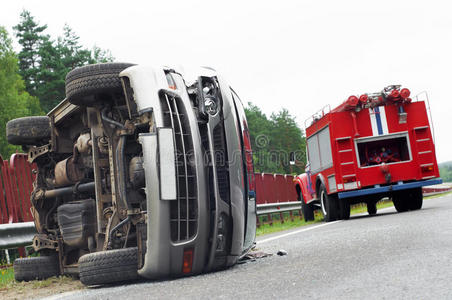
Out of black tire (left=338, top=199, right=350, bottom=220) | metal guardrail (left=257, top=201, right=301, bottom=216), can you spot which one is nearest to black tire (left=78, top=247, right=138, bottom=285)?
black tire (left=338, top=199, right=350, bottom=220)

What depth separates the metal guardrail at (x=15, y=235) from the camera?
7703mm

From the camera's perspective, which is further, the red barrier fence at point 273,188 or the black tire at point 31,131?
the red barrier fence at point 273,188

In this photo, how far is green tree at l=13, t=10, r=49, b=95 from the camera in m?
49.3

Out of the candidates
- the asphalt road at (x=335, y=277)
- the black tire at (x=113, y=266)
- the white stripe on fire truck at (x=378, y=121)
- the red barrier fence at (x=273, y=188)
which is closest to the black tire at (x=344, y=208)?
the white stripe on fire truck at (x=378, y=121)

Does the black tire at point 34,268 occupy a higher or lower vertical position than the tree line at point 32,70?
lower

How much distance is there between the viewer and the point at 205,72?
5645 mm

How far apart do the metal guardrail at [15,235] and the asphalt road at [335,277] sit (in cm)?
293

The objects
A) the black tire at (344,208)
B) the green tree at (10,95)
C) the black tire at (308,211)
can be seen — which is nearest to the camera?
the black tire at (344,208)

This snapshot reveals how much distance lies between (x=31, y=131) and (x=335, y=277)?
428 centimetres

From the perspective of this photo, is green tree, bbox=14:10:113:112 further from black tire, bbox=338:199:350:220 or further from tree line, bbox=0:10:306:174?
black tire, bbox=338:199:350:220

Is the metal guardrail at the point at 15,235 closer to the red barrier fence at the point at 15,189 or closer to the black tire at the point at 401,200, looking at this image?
the red barrier fence at the point at 15,189

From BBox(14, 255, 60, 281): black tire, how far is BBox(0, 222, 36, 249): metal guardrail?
1.04 metres

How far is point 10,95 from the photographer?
4288cm

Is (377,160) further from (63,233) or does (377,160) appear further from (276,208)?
(63,233)
